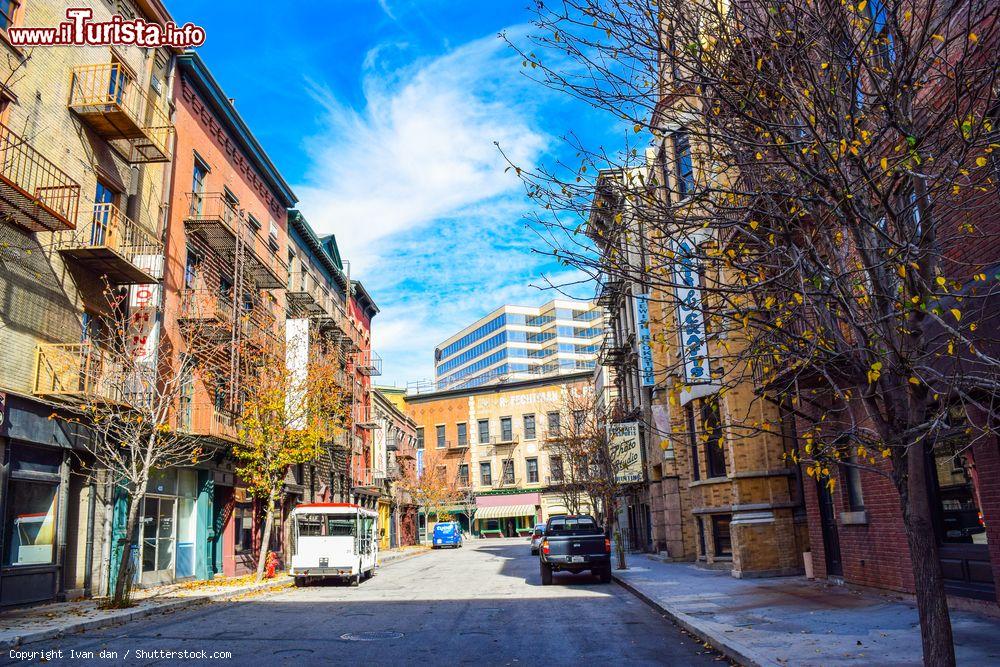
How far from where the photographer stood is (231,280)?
87.2ft

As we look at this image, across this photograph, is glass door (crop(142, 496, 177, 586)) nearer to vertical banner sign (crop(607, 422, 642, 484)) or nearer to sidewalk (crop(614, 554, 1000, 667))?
sidewalk (crop(614, 554, 1000, 667))

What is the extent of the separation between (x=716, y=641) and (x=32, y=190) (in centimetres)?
1617

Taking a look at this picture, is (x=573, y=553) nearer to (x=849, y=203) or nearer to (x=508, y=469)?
(x=849, y=203)

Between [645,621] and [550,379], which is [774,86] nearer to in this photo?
[645,621]

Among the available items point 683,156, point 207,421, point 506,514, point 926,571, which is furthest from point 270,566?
point 506,514

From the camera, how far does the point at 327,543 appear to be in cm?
2216

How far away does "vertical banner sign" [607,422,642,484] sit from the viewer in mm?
28953

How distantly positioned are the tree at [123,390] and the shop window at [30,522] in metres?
1.46

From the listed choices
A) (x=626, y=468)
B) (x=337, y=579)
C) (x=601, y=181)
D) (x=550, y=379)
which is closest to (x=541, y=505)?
(x=550, y=379)

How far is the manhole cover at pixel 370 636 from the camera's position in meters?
11.2

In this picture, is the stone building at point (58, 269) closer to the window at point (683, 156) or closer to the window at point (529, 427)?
the window at point (683, 156)

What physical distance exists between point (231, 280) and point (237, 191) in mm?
3991

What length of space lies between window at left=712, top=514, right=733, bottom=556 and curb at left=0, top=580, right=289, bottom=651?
13.7 meters

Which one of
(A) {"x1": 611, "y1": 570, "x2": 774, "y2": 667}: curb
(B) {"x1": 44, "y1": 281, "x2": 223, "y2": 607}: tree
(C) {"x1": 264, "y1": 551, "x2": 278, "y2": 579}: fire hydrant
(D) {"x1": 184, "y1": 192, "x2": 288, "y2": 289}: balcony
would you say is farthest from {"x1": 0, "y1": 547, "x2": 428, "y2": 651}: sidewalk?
(D) {"x1": 184, "y1": 192, "x2": 288, "y2": 289}: balcony
